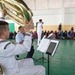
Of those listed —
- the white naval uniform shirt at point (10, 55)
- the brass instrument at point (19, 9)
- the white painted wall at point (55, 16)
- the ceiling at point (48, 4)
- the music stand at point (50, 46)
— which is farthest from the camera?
the white painted wall at point (55, 16)

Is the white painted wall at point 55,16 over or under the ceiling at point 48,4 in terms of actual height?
under

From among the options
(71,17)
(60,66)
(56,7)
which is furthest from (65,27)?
(60,66)

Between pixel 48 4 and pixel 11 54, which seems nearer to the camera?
pixel 11 54

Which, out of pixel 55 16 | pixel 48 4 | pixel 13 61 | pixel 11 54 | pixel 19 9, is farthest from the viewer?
pixel 55 16

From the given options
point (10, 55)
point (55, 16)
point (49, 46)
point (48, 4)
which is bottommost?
point (49, 46)

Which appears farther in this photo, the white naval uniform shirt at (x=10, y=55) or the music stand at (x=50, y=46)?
the music stand at (x=50, y=46)

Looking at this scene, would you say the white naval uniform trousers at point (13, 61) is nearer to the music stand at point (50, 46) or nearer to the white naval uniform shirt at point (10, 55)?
the white naval uniform shirt at point (10, 55)

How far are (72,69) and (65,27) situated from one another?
13.7 meters

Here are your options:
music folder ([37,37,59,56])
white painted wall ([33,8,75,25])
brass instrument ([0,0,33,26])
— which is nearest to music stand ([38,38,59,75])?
music folder ([37,37,59,56])

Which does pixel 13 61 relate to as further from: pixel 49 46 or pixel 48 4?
pixel 48 4

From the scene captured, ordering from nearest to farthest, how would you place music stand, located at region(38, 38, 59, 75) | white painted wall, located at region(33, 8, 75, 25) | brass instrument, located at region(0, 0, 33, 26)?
1. brass instrument, located at region(0, 0, 33, 26)
2. music stand, located at region(38, 38, 59, 75)
3. white painted wall, located at region(33, 8, 75, 25)

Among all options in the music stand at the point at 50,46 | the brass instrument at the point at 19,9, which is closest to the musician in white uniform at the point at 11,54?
the brass instrument at the point at 19,9

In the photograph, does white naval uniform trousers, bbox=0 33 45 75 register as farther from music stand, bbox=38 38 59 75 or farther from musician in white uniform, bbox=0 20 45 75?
music stand, bbox=38 38 59 75

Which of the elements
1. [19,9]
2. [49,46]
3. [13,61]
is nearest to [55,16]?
[49,46]
